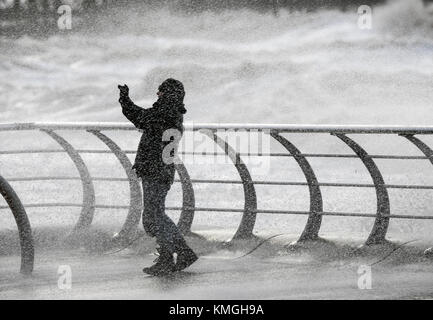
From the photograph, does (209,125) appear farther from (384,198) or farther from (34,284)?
(34,284)

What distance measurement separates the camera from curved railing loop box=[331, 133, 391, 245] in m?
8.37

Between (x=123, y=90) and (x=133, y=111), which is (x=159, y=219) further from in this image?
(x=123, y=90)

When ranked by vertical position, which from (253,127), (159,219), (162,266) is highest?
(253,127)

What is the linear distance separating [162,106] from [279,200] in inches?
2534

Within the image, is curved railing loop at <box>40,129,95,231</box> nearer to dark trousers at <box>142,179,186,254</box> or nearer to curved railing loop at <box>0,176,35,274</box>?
curved railing loop at <box>0,176,35,274</box>

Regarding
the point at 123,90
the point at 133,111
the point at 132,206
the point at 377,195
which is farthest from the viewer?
the point at 132,206

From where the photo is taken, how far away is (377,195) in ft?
27.7

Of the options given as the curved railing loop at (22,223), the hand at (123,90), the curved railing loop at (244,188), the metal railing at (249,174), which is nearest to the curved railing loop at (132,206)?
the metal railing at (249,174)

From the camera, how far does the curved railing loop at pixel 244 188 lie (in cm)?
879

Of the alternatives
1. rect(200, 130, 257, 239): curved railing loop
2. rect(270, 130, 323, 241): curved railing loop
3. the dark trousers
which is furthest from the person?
rect(270, 130, 323, 241): curved railing loop

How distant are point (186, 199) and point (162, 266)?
1.41m

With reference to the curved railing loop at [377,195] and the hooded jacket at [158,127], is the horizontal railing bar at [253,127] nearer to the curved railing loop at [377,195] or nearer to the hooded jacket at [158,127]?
the curved railing loop at [377,195]

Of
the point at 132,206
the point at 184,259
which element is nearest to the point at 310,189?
the point at 184,259
